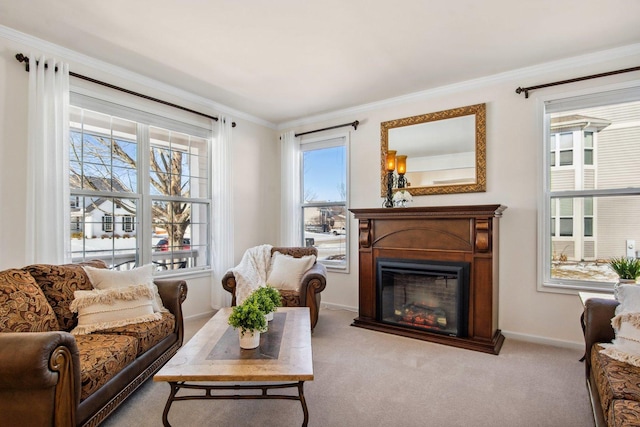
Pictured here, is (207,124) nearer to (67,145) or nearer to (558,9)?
(67,145)

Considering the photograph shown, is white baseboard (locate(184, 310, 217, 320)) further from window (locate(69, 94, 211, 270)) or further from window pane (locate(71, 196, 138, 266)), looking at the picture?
window pane (locate(71, 196, 138, 266))

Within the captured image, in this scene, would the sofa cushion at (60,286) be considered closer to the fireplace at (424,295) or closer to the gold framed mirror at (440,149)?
the fireplace at (424,295)

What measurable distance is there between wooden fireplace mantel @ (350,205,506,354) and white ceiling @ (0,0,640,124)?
142 centimetres

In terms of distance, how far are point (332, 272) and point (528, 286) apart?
2.33 meters

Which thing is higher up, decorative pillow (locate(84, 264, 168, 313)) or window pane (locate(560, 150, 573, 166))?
window pane (locate(560, 150, 573, 166))

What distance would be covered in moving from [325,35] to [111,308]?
2.64 metres

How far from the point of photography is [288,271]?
3768mm

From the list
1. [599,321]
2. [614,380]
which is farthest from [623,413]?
[599,321]

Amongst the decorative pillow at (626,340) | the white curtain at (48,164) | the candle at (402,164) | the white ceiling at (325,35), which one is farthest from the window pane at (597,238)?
the white curtain at (48,164)

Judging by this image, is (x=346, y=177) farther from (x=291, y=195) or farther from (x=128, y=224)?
(x=128, y=224)

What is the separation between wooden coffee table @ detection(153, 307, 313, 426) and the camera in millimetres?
1642

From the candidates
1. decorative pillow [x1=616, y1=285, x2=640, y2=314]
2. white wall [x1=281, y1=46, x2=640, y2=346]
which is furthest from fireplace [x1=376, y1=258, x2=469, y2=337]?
decorative pillow [x1=616, y1=285, x2=640, y2=314]

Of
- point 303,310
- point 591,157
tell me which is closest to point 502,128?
point 591,157

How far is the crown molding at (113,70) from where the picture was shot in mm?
2704
